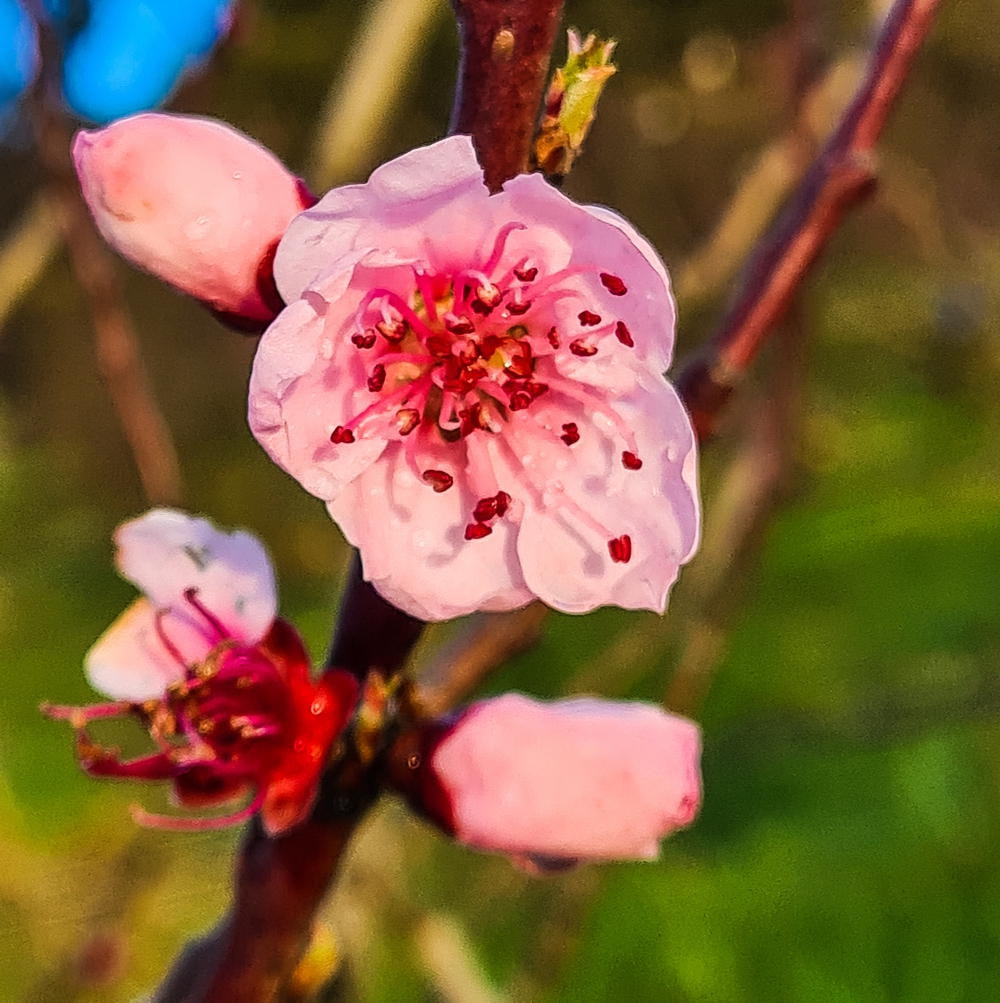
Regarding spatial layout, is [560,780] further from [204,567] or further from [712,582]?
[712,582]

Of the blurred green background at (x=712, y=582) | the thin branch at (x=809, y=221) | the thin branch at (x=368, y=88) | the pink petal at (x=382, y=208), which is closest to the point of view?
the pink petal at (x=382, y=208)

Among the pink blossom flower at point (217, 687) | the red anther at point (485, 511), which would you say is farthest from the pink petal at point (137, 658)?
the red anther at point (485, 511)

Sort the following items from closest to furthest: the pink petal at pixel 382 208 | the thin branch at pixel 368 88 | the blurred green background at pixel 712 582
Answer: the pink petal at pixel 382 208 → the blurred green background at pixel 712 582 → the thin branch at pixel 368 88

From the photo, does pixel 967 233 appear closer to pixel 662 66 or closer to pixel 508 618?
pixel 662 66

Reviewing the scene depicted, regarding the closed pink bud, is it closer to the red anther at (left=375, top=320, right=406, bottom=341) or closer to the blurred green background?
the red anther at (left=375, top=320, right=406, bottom=341)

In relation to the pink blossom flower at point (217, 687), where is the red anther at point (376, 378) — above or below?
above

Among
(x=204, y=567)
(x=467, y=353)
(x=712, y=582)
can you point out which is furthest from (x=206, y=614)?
(x=712, y=582)

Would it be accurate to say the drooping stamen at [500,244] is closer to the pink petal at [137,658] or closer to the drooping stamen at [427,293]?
the drooping stamen at [427,293]
